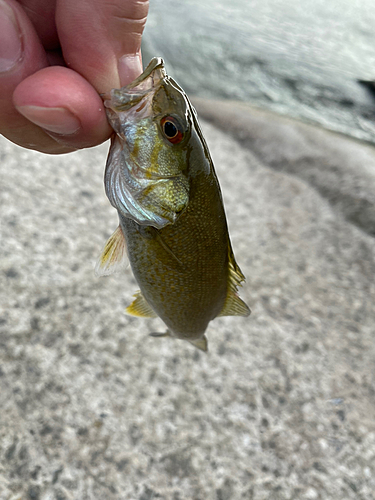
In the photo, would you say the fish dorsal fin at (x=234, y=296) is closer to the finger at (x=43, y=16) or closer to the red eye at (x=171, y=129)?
the red eye at (x=171, y=129)

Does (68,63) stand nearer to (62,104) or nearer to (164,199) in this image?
(62,104)

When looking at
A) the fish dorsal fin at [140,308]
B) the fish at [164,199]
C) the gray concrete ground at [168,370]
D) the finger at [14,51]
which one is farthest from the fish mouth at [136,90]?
the gray concrete ground at [168,370]

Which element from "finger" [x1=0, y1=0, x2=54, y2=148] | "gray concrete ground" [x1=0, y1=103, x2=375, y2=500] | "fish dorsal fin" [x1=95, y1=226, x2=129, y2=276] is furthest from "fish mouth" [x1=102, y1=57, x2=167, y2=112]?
"gray concrete ground" [x1=0, y1=103, x2=375, y2=500]

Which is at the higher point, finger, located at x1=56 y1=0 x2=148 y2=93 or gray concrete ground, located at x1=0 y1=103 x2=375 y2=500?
finger, located at x1=56 y1=0 x2=148 y2=93

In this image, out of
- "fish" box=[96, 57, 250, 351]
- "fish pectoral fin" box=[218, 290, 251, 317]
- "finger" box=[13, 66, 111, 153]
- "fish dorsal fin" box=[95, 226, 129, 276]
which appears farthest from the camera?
"fish pectoral fin" box=[218, 290, 251, 317]

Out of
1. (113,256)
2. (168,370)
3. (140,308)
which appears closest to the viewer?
(113,256)

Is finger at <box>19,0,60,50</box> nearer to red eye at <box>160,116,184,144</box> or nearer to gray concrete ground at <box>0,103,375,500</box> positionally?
red eye at <box>160,116,184,144</box>

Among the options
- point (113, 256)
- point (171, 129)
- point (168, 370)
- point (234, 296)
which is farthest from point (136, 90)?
point (168, 370)
